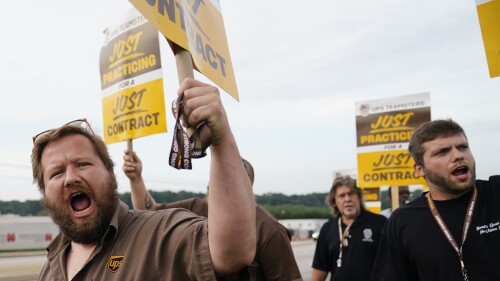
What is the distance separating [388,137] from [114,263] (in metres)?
5.78

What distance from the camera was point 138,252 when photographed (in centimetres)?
210

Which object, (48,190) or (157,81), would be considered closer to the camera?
(48,190)

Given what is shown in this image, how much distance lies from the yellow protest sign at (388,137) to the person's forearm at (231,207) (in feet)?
18.3

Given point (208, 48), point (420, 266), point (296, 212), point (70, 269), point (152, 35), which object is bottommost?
point (296, 212)

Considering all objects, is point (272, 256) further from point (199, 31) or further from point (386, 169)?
point (386, 169)

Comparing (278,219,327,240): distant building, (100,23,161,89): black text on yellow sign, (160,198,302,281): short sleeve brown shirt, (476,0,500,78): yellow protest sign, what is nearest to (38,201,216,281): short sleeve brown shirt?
(160,198,302,281): short sleeve brown shirt

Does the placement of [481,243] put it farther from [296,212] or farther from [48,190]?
[296,212]

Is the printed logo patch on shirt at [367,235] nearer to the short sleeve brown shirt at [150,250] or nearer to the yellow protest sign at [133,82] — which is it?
the yellow protest sign at [133,82]

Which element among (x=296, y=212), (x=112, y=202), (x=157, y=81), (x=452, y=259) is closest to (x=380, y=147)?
(x=157, y=81)

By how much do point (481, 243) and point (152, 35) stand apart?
129 inches

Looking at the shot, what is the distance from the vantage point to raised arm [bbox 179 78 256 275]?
169cm

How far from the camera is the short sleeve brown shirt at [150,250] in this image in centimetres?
188

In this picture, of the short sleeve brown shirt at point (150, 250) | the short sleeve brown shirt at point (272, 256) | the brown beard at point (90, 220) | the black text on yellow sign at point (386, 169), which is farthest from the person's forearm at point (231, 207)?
the black text on yellow sign at point (386, 169)

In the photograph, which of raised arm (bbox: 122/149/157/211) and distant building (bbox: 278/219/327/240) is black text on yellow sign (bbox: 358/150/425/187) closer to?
raised arm (bbox: 122/149/157/211)
